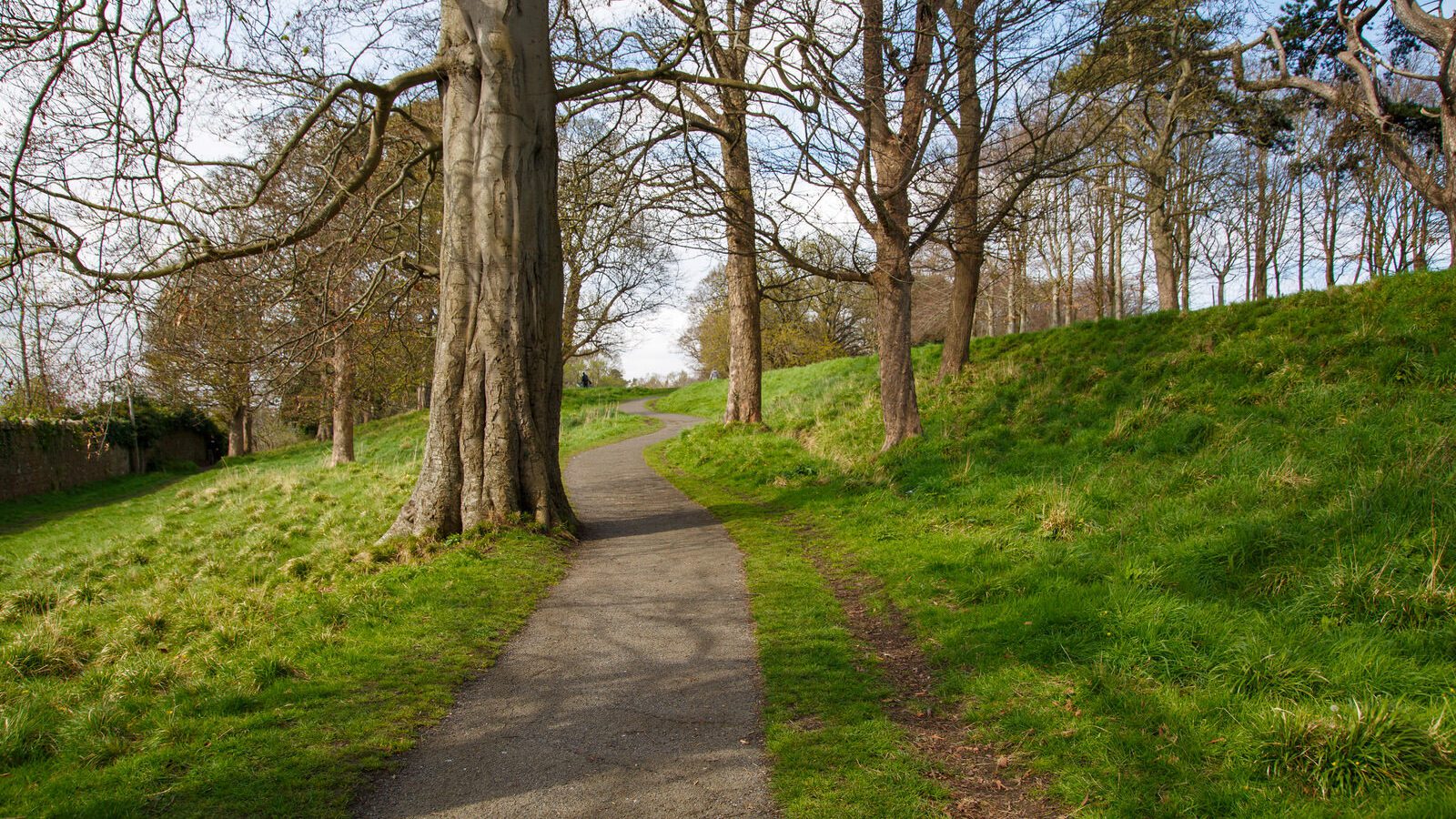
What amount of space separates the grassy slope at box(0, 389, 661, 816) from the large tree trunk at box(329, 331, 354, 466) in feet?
19.2

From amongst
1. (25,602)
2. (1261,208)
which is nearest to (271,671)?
(25,602)

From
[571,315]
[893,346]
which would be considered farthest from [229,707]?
[571,315]

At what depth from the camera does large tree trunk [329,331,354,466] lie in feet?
57.0

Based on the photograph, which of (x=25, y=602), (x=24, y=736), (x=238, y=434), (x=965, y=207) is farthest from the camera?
(x=238, y=434)

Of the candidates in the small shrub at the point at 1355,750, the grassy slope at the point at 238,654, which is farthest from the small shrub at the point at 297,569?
the small shrub at the point at 1355,750

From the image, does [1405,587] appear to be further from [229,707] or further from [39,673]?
[39,673]

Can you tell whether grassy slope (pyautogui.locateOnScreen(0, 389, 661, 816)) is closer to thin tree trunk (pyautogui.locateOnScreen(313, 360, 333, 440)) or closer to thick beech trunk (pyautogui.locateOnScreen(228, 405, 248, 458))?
thin tree trunk (pyautogui.locateOnScreen(313, 360, 333, 440))

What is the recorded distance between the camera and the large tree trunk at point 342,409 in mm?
17359

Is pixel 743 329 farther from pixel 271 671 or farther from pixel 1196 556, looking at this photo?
pixel 271 671

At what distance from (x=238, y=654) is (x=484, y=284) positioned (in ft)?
14.4

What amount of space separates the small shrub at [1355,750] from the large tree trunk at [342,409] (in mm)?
17516

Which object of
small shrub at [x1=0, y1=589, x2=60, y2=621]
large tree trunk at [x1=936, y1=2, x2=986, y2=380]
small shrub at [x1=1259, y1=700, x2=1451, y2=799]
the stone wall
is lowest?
small shrub at [x1=0, y1=589, x2=60, y2=621]

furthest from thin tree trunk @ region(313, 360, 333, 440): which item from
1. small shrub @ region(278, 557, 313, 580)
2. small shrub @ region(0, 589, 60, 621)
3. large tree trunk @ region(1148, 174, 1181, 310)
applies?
large tree trunk @ region(1148, 174, 1181, 310)

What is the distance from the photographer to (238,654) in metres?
5.08
